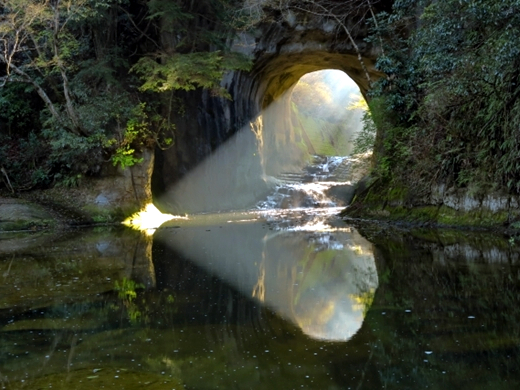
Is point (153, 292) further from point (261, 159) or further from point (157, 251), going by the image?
point (261, 159)

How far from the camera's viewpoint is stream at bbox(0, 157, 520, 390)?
162 inches

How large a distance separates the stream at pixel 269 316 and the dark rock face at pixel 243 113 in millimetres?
11586

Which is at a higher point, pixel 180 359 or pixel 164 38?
pixel 164 38

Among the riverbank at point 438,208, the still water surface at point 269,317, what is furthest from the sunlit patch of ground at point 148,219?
the still water surface at point 269,317

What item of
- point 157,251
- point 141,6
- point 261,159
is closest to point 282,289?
point 157,251

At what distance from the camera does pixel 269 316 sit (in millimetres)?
5773

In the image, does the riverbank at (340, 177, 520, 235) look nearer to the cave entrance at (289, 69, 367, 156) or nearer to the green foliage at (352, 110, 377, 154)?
the green foliage at (352, 110, 377, 154)

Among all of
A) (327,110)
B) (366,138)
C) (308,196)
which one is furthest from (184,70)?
(327,110)

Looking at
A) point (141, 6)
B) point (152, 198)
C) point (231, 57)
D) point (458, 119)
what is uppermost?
point (141, 6)

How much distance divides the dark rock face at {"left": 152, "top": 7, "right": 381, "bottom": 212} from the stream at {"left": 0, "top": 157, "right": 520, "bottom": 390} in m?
11.6

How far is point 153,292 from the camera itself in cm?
712

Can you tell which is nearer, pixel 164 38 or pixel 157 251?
pixel 157 251

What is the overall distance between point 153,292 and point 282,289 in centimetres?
169

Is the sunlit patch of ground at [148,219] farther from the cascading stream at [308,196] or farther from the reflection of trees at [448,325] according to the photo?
the reflection of trees at [448,325]
